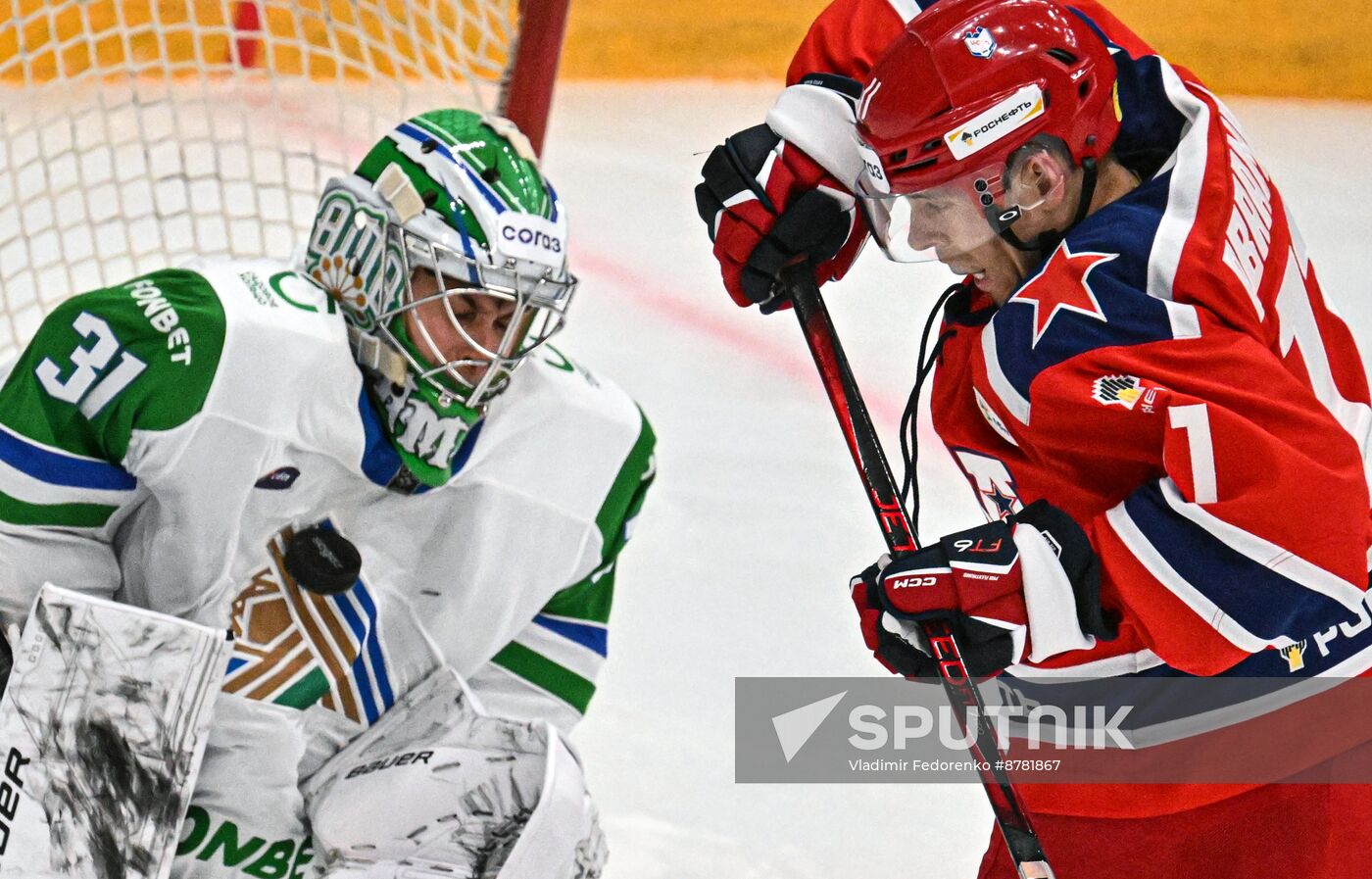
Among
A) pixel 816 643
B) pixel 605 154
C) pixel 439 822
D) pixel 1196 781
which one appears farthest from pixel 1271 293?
pixel 605 154

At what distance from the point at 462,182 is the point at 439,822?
772mm

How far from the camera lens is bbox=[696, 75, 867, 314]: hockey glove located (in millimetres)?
1957

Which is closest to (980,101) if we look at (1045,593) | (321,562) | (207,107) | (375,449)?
(1045,593)

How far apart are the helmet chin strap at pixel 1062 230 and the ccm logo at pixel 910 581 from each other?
1.18ft

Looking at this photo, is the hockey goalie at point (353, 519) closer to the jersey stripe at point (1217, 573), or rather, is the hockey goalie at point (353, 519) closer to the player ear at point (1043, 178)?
the player ear at point (1043, 178)

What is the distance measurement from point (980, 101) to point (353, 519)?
3.15ft

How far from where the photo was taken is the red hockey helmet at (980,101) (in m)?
1.67

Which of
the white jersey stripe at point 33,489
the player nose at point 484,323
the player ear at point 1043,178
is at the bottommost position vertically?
the white jersey stripe at point 33,489

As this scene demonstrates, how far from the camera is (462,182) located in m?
2.06

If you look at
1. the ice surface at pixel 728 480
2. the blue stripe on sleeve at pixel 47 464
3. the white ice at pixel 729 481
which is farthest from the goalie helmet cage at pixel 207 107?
the ice surface at pixel 728 480

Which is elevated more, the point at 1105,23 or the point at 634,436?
the point at 1105,23

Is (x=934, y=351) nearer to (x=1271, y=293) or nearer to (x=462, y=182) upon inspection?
(x=1271, y=293)

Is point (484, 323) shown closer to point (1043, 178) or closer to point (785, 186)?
point (785, 186)

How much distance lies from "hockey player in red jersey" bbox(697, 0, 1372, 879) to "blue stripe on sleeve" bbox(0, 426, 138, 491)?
751 millimetres
